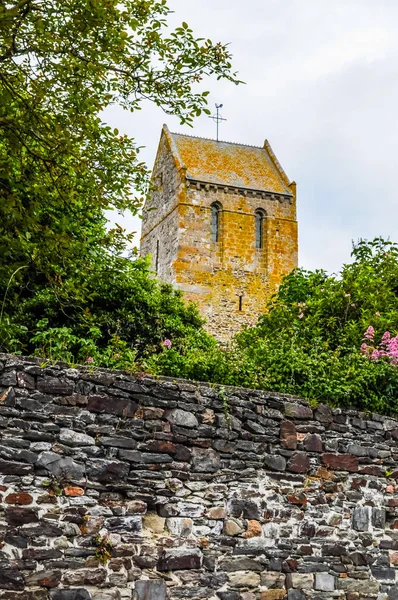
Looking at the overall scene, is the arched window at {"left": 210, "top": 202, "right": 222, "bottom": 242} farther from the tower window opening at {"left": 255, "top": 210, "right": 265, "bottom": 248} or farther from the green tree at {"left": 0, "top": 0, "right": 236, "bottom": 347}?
the green tree at {"left": 0, "top": 0, "right": 236, "bottom": 347}

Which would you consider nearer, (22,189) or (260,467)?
(260,467)

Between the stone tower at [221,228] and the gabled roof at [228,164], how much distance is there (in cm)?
5

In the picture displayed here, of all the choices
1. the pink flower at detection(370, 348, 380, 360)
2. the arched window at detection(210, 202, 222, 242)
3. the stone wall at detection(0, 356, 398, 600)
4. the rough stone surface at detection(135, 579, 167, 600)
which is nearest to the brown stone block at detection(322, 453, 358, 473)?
the stone wall at detection(0, 356, 398, 600)

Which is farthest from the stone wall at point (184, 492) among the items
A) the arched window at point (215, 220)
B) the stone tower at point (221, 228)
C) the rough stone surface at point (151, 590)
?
the arched window at point (215, 220)

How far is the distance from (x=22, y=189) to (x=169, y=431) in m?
3.67

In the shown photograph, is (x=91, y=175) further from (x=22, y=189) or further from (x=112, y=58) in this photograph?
(x=112, y=58)

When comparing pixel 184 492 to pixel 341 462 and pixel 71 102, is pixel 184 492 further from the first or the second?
pixel 71 102

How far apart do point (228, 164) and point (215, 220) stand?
3.26 meters

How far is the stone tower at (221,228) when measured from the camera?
28891 millimetres

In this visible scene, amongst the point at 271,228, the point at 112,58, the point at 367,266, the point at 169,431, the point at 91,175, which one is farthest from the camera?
the point at 271,228

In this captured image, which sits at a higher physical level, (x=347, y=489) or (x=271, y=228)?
(x=271, y=228)

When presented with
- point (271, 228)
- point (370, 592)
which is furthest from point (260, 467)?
point (271, 228)

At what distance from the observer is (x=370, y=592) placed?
714 cm

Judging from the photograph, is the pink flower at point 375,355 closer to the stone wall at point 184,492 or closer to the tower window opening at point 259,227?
the stone wall at point 184,492
